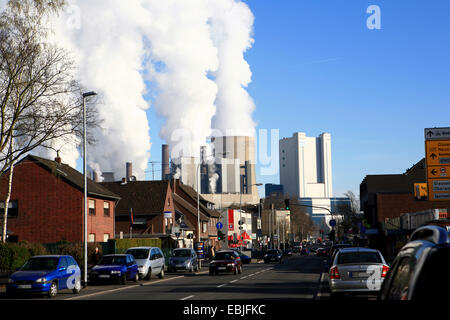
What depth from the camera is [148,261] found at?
1297 inches

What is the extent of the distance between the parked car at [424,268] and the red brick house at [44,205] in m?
46.9

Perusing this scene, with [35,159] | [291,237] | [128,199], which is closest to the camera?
[35,159]

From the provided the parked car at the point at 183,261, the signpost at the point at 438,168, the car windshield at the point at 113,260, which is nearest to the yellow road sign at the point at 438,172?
the signpost at the point at 438,168

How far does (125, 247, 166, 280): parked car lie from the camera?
3238 cm

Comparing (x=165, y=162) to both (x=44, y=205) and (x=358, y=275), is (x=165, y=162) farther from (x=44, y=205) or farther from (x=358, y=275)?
(x=358, y=275)

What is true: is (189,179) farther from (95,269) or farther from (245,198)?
(95,269)

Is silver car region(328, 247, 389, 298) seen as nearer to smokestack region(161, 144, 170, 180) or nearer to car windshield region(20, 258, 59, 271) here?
car windshield region(20, 258, 59, 271)

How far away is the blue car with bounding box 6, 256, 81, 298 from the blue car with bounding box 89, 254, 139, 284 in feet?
15.2

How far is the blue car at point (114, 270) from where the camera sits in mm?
28688

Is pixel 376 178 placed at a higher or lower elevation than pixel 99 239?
higher

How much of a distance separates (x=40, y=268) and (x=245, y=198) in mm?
155388
